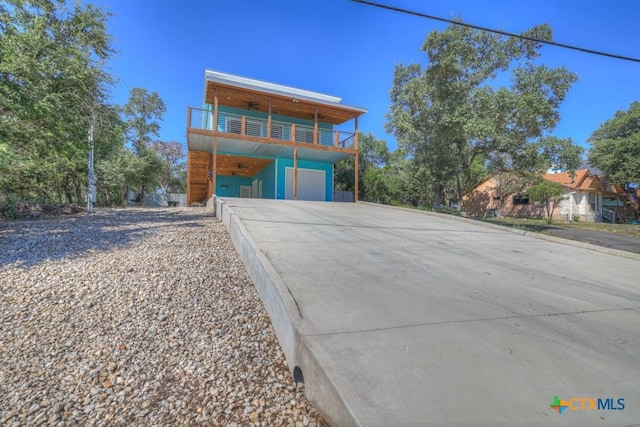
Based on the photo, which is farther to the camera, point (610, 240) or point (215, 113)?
point (215, 113)

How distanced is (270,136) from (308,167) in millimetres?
3629

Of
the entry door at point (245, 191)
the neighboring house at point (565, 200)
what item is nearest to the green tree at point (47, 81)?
the entry door at point (245, 191)

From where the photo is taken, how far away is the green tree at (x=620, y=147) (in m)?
22.1

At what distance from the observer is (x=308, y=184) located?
57.3 feet

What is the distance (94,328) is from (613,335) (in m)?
4.64

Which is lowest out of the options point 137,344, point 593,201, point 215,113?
point 137,344

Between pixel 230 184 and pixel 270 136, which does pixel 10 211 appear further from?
pixel 230 184

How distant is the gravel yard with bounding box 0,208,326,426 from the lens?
201 centimetres

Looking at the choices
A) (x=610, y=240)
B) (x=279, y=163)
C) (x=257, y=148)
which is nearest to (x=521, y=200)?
(x=610, y=240)

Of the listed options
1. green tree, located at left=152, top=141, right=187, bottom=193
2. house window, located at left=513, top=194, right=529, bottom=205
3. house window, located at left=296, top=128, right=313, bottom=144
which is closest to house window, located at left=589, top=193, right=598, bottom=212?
house window, located at left=513, top=194, right=529, bottom=205

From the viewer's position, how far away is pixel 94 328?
288 cm

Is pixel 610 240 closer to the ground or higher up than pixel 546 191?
closer to the ground

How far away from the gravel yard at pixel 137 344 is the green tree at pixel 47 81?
4475 mm

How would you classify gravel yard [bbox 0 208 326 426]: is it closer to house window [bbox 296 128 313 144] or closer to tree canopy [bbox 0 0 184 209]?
tree canopy [bbox 0 0 184 209]
